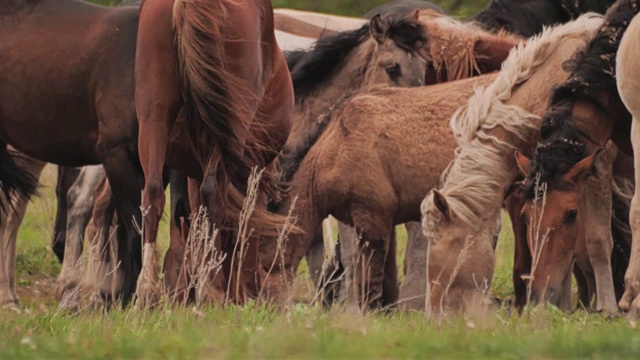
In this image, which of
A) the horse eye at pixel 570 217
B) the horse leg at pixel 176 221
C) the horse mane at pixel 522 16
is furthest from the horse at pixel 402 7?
the horse eye at pixel 570 217

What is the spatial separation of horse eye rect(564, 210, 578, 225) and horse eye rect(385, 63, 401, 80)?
348 centimetres

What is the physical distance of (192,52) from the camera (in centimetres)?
851

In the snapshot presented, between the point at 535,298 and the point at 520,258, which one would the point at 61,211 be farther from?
the point at 535,298

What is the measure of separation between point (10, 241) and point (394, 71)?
3.31 meters

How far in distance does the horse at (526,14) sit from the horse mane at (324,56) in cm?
114

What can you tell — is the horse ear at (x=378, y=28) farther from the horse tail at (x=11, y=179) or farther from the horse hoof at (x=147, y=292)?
the horse hoof at (x=147, y=292)

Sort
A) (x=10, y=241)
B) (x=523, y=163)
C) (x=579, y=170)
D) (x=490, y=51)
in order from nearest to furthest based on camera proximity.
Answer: (x=579, y=170) → (x=523, y=163) → (x=10, y=241) → (x=490, y=51)

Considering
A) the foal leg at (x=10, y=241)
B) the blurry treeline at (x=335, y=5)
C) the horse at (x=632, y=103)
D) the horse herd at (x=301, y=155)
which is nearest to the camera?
the horse at (x=632, y=103)

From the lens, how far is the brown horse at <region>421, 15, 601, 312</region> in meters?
9.05

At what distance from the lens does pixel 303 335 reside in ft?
20.0

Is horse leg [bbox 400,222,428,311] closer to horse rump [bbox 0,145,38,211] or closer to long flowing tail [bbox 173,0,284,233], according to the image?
long flowing tail [bbox 173,0,284,233]

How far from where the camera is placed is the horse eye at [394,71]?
12.1 meters

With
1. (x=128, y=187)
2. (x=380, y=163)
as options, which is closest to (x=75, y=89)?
(x=128, y=187)

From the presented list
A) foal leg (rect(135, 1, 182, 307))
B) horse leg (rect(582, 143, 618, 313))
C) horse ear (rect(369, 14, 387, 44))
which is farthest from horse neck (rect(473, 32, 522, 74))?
foal leg (rect(135, 1, 182, 307))
